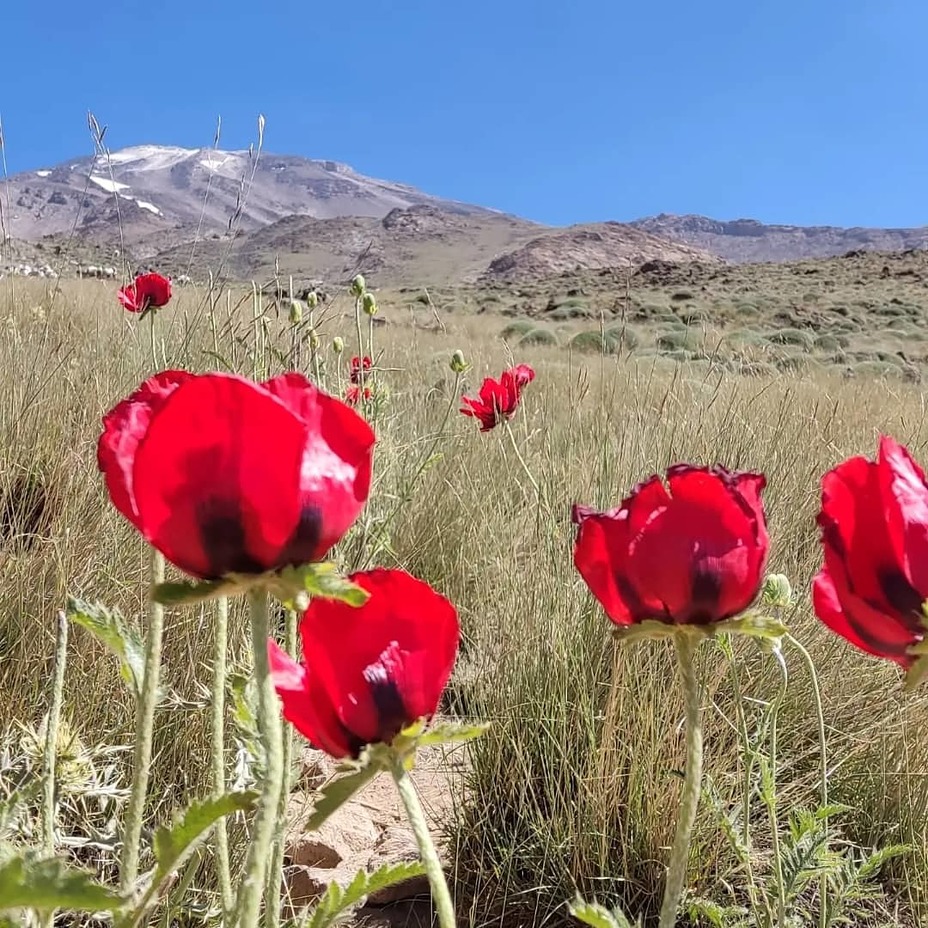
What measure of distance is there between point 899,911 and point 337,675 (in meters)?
1.31

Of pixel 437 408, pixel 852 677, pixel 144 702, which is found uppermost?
pixel 437 408

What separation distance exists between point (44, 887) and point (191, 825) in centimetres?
8

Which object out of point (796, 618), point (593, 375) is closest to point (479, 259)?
point (593, 375)

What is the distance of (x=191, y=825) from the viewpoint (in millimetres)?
474

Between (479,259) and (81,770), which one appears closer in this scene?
(81,770)

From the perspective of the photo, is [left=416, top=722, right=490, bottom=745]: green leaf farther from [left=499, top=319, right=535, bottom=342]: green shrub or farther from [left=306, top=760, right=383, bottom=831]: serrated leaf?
[left=499, top=319, right=535, bottom=342]: green shrub

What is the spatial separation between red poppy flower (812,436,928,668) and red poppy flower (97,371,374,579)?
0.37 metres

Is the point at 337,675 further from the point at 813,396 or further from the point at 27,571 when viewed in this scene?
the point at 813,396

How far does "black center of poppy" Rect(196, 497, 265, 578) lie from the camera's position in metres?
0.48

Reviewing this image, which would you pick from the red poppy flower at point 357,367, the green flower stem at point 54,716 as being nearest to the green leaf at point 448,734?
the green flower stem at point 54,716

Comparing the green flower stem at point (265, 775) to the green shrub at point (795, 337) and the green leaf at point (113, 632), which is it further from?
the green shrub at point (795, 337)

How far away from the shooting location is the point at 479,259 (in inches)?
2461

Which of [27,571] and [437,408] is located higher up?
[437,408]

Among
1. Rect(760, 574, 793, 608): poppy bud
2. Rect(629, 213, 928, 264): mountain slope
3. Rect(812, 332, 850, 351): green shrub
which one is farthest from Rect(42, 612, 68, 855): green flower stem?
Rect(629, 213, 928, 264): mountain slope
